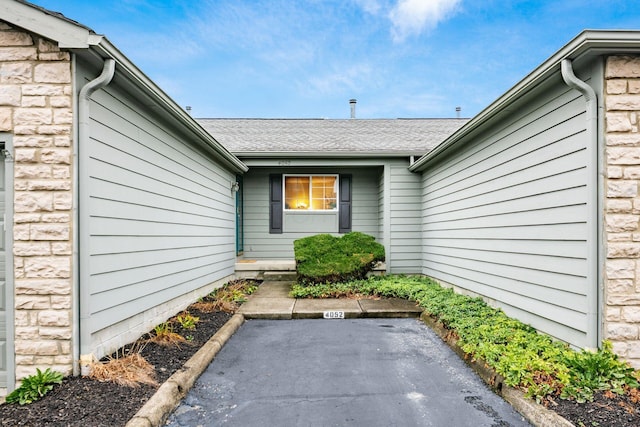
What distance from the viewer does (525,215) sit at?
4.01 metres

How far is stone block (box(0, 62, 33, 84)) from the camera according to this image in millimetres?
2951

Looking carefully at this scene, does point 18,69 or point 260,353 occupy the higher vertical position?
point 18,69

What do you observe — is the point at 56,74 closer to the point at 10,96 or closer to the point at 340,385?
the point at 10,96

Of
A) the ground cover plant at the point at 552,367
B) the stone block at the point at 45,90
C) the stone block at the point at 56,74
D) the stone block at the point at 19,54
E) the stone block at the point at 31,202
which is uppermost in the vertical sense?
the stone block at the point at 19,54

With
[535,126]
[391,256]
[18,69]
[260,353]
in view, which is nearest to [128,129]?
[18,69]

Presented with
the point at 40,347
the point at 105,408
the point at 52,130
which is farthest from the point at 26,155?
the point at 105,408

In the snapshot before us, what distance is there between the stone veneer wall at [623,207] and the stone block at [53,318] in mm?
4349

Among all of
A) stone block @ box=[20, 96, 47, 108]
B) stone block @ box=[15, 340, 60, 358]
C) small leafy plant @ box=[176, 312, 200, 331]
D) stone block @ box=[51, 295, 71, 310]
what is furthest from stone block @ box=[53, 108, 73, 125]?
small leafy plant @ box=[176, 312, 200, 331]

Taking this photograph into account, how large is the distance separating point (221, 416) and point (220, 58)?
2538 centimetres

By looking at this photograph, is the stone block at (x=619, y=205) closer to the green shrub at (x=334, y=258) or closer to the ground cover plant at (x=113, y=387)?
the ground cover plant at (x=113, y=387)

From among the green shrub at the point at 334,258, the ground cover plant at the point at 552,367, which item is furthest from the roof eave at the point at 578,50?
the green shrub at the point at 334,258

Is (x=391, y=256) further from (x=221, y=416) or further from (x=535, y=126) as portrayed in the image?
(x=221, y=416)

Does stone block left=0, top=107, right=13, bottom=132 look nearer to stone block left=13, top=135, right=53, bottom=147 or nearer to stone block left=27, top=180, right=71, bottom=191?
stone block left=13, top=135, right=53, bottom=147

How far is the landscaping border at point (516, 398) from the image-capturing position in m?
2.34
